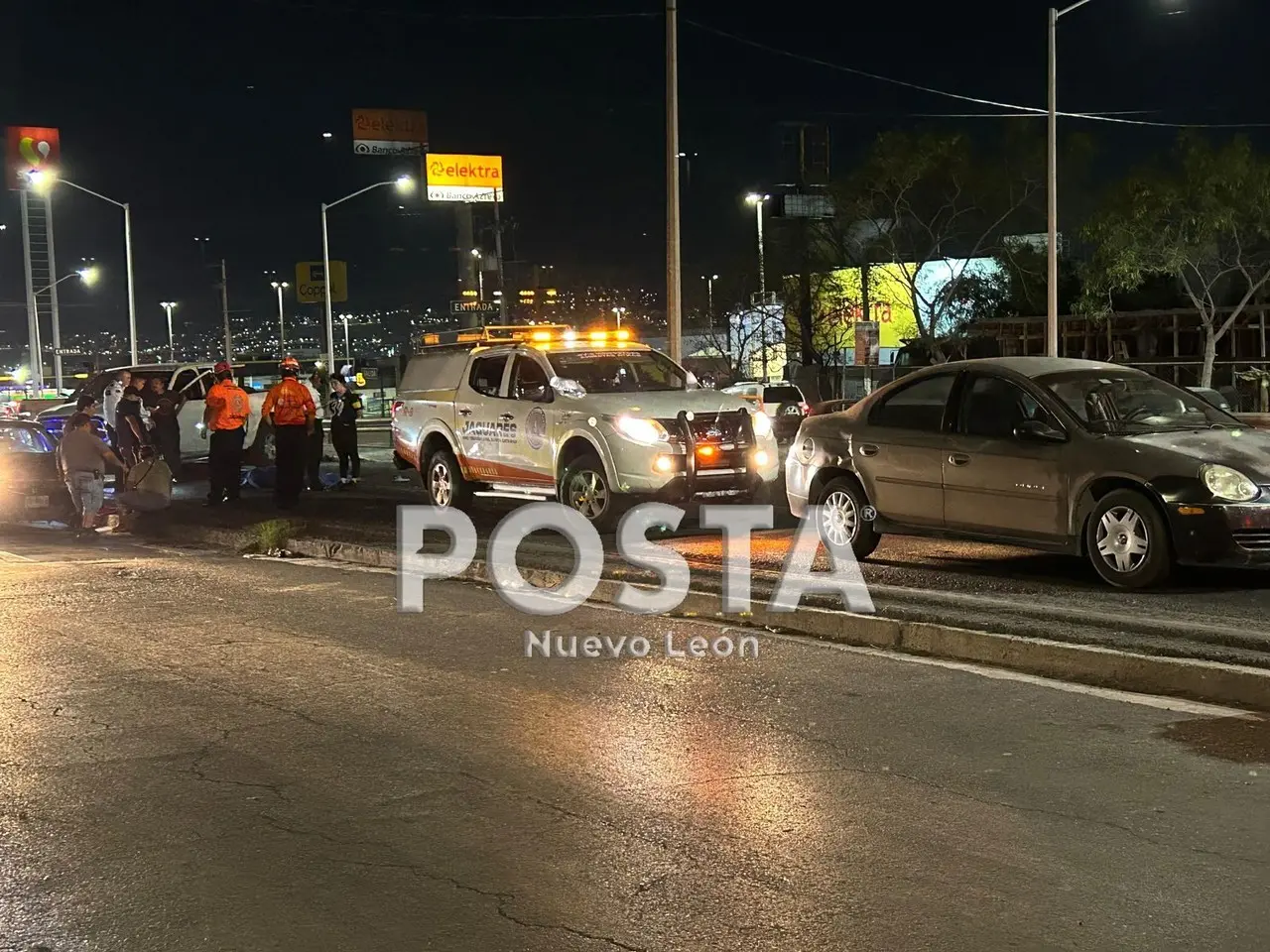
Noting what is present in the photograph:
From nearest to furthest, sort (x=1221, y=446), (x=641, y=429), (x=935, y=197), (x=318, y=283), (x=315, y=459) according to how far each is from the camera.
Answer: (x=1221, y=446)
(x=641, y=429)
(x=315, y=459)
(x=935, y=197)
(x=318, y=283)

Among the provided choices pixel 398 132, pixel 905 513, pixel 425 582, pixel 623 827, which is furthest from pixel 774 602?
pixel 398 132

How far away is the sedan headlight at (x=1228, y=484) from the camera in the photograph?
9.09 m

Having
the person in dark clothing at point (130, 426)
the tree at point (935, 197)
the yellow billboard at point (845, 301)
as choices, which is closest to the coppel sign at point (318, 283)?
the yellow billboard at point (845, 301)

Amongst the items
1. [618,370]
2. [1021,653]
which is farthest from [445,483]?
[1021,653]

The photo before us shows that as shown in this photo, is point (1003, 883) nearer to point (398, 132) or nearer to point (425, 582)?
point (425, 582)

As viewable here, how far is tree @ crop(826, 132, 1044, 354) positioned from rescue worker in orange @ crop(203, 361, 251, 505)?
75.4 ft

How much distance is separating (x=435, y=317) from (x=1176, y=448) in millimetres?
138995

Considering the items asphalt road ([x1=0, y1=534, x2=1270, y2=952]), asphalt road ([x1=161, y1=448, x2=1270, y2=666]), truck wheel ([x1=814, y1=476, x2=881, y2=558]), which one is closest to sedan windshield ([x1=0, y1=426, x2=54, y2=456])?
asphalt road ([x1=161, y1=448, x2=1270, y2=666])

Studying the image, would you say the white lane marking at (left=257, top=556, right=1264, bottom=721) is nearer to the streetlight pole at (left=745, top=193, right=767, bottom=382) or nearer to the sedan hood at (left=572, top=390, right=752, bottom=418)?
the sedan hood at (left=572, top=390, right=752, bottom=418)

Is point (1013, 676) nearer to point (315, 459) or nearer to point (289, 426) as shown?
point (289, 426)

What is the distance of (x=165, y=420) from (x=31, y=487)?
3904 mm

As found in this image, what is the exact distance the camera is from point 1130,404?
33.7 ft

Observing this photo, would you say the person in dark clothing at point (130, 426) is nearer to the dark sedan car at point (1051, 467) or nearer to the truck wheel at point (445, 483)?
the truck wheel at point (445, 483)

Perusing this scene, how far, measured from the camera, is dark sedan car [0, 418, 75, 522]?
704 inches
